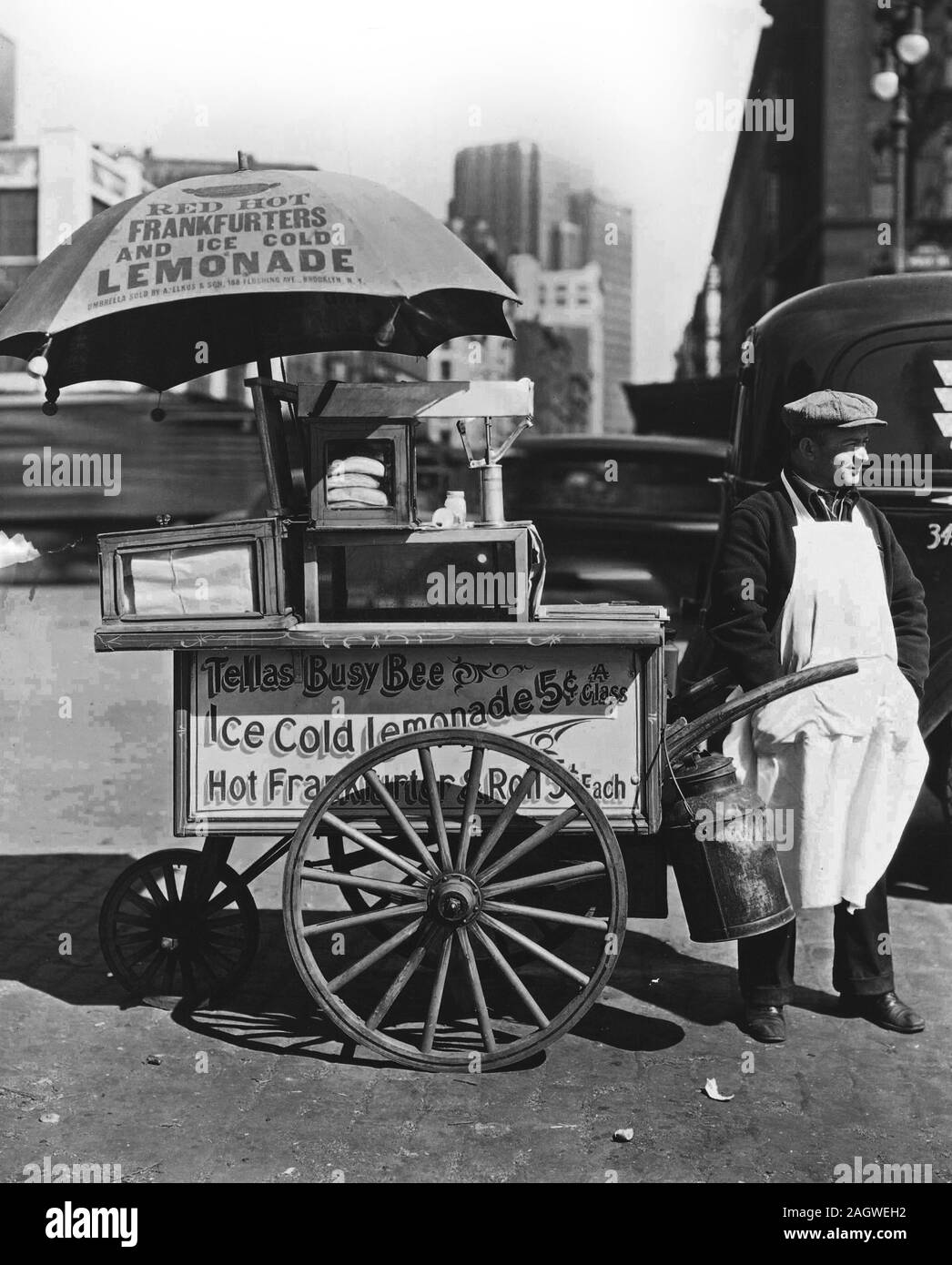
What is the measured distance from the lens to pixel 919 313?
19.3 feet

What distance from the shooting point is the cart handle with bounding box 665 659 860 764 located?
13.8ft

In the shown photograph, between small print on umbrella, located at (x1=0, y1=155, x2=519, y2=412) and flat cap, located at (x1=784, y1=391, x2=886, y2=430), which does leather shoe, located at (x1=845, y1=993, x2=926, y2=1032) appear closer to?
flat cap, located at (x1=784, y1=391, x2=886, y2=430)

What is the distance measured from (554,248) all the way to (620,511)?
558ft

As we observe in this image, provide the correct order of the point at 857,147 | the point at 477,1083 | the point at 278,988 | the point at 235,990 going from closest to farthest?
the point at 477,1083
the point at 235,990
the point at 278,988
the point at 857,147

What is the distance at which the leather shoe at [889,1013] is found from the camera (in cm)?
458

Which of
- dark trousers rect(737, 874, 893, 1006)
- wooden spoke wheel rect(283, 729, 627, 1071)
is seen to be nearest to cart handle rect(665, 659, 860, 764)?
wooden spoke wheel rect(283, 729, 627, 1071)

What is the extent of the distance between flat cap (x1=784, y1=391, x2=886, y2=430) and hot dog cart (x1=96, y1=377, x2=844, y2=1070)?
819 mm

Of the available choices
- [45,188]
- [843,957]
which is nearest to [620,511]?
[843,957]

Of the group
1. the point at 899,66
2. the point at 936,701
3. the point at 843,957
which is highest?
the point at 899,66

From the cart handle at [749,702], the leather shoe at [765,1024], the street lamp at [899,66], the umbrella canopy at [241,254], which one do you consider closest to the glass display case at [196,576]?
the umbrella canopy at [241,254]

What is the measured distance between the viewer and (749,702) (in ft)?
13.9

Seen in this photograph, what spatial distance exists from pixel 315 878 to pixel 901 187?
16295mm

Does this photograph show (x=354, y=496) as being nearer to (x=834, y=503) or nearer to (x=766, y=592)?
(x=766, y=592)
